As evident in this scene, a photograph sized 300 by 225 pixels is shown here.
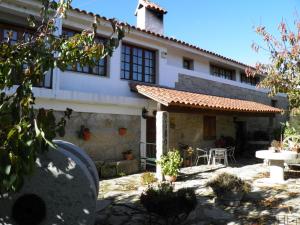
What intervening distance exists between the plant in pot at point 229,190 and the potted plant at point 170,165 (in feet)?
9.03

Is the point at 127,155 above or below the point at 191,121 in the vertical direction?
below

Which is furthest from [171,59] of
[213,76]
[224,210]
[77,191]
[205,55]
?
[77,191]

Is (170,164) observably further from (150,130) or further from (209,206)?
(150,130)

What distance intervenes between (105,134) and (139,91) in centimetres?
198

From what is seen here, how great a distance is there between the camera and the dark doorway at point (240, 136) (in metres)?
17.5

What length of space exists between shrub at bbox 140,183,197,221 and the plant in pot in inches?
63.0

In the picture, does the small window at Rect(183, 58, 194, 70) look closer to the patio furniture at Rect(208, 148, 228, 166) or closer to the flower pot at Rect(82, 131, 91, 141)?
the patio furniture at Rect(208, 148, 228, 166)

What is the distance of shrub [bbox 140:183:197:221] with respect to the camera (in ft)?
16.9

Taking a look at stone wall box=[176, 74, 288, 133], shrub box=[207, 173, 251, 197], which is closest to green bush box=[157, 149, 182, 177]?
shrub box=[207, 173, 251, 197]

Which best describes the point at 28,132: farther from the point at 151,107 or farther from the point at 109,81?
the point at 151,107

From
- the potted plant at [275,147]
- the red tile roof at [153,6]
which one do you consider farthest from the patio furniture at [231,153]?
the red tile roof at [153,6]

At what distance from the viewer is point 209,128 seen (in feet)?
51.0

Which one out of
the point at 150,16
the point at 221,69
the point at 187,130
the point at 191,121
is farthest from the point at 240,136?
the point at 150,16

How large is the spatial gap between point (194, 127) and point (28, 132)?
12149 millimetres
